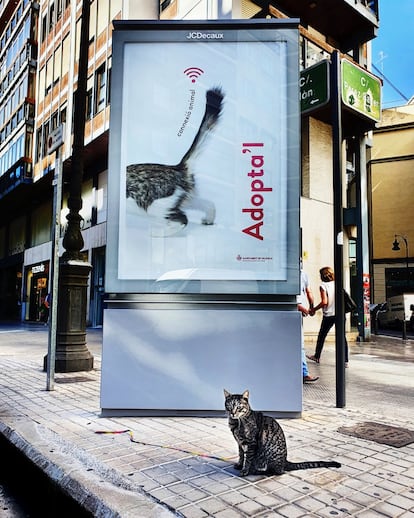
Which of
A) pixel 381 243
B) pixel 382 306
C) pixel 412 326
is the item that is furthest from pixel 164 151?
pixel 381 243

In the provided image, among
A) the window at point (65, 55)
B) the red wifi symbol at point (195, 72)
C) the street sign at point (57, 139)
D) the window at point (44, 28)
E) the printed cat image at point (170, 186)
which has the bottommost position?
the printed cat image at point (170, 186)

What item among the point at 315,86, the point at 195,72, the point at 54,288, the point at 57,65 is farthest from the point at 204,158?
the point at 57,65

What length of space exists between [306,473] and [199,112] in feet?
11.4

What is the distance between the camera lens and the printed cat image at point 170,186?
4.77 m

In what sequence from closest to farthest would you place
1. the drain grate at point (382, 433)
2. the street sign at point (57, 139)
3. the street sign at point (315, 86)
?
1. the drain grate at point (382, 433)
2. the street sign at point (57, 139)
3. the street sign at point (315, 86)

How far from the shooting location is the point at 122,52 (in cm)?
486

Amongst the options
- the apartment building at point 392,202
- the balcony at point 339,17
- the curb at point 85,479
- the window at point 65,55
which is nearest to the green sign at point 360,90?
the balcony at point 339,17

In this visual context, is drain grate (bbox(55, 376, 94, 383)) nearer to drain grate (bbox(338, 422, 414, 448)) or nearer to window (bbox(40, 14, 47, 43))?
drain grate (bbox(338, 422, 414, 448))

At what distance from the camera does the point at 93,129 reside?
69.2ft

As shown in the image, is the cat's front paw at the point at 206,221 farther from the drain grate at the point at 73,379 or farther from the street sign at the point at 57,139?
the drain grate at the point at 73,379

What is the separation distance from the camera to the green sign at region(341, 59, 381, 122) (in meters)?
14.7

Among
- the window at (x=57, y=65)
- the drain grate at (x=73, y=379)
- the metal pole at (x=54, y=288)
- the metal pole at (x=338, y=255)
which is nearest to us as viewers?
the metal pole at (x=338, y=255)

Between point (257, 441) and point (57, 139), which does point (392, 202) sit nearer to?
point (57, 139)

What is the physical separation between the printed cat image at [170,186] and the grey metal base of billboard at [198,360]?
1.00m
